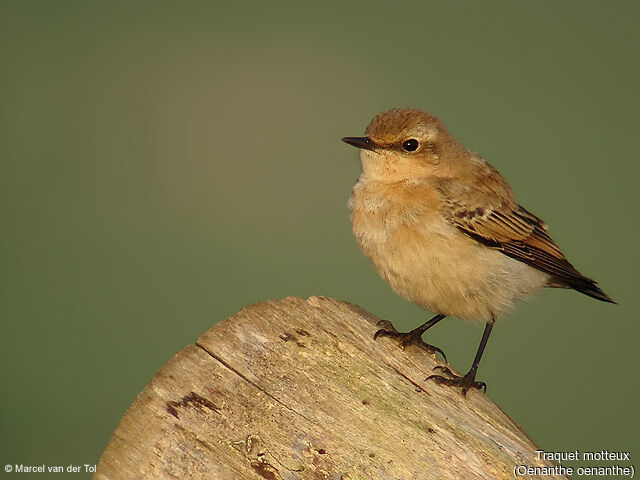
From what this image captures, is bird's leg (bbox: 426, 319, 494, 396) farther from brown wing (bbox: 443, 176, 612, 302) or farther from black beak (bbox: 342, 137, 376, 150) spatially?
black beak (bbox: 342, 137, 376, 150)

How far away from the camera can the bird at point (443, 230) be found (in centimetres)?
510

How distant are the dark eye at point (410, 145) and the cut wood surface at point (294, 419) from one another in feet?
6.66

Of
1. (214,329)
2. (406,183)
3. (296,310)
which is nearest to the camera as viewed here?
(214,329)

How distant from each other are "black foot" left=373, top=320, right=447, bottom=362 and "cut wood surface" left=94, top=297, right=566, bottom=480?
1.33 ft

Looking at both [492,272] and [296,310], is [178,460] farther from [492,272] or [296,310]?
[492,272]

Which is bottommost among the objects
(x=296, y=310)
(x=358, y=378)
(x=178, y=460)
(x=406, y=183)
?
(x=178, y=460)

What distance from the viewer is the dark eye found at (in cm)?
550

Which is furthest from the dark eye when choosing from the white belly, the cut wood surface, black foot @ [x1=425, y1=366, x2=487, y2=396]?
the cut wood surface

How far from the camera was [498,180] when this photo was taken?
227 inches

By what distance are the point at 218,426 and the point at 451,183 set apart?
111 inches

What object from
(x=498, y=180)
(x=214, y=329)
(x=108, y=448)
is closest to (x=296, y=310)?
(x=214, y=329)

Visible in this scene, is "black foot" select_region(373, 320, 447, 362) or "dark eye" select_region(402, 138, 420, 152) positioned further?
"dark eye" select_region(402, 138, 420, 152)

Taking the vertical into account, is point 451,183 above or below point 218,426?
above

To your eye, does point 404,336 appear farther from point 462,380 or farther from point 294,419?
point 294,419
